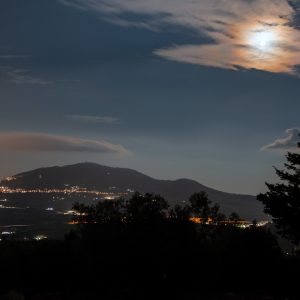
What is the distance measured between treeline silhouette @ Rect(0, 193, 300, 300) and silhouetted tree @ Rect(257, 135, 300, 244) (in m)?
7.45

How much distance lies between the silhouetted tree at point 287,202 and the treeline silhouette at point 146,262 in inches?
293

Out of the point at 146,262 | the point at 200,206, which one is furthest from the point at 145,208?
the point at 200,206

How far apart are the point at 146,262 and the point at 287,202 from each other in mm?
11591

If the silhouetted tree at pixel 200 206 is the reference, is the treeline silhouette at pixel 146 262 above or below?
below

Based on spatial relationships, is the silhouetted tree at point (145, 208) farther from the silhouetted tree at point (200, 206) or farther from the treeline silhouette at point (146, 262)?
the silhouetted tree at point (200, 206)

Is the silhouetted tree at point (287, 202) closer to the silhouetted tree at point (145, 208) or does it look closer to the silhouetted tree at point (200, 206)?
the silhouetted tree at point (145, 208)

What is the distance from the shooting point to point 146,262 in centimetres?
3656

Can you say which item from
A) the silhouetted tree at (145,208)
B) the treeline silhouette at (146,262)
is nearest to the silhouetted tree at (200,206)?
the treeline silhouette at (146,262)

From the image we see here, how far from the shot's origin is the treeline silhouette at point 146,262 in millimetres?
36809

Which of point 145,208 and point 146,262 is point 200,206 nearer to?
point 145,208

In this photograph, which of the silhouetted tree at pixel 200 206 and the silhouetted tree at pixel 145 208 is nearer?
the silhouetted tree at pixel 145 208

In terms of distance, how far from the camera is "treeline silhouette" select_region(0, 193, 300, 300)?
1449 inches

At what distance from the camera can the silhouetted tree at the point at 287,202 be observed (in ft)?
113

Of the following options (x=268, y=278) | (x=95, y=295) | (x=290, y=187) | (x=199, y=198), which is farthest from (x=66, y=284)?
(x=199, y=198)
